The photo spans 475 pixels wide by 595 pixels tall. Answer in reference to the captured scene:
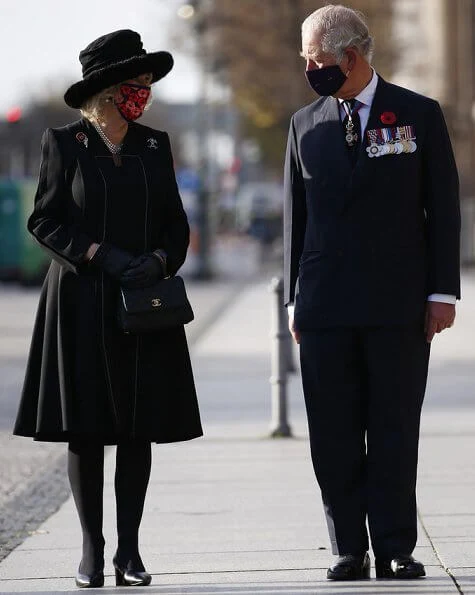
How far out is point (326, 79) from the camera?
17.6 ft

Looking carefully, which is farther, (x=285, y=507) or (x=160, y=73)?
(x=285, y=507)

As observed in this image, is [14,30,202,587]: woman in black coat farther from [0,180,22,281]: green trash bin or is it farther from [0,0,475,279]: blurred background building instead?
[0,180,22,281]: green trash bin

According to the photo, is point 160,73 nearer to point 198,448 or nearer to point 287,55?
point 198,448

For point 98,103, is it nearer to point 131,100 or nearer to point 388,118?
point 131,100

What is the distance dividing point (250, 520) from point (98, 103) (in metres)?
2.34

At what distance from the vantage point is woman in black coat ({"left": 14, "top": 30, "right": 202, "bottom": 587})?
17.9ft

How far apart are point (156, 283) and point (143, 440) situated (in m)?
0.53

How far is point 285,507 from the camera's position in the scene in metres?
7.44

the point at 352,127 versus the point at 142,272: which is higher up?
the point at 352,127

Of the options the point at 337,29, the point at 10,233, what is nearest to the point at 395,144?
the point at 337,29

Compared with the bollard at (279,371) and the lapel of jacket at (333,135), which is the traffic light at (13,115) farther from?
the lapel of jacket at (333,135)

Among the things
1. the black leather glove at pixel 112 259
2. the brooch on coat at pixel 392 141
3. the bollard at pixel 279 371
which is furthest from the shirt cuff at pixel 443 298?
the bollard at pixel 279 371

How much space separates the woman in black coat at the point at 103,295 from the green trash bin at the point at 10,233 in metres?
30.6

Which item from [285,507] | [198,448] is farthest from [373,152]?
[198,448]
